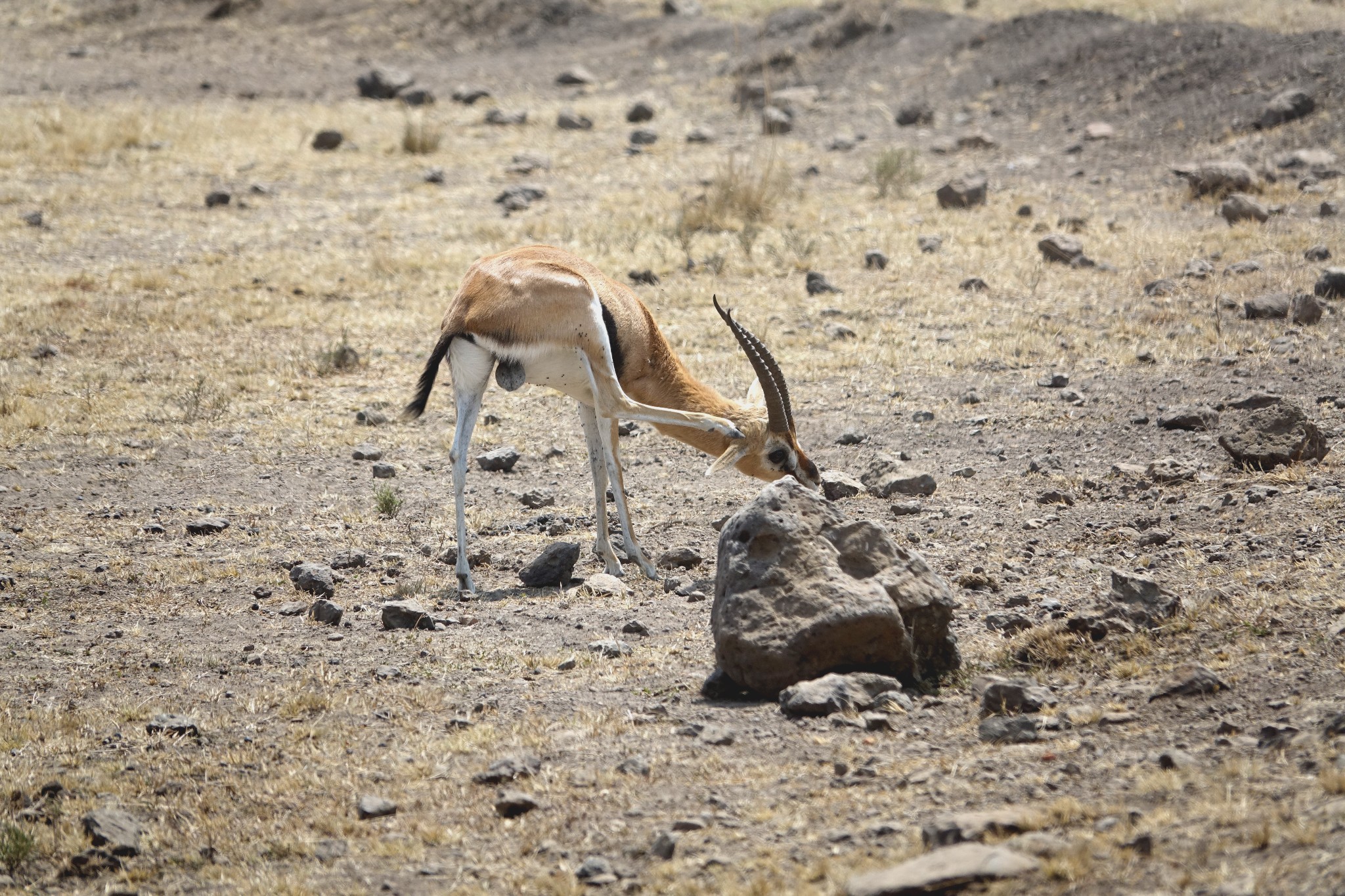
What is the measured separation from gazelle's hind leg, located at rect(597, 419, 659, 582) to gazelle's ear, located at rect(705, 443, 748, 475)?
49 cm

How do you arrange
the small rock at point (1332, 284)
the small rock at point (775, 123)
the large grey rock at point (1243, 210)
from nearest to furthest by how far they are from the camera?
the small rock at point (1332, 284) → the large grey rock at point (1243, 210) → the small rock at point (775, 123)

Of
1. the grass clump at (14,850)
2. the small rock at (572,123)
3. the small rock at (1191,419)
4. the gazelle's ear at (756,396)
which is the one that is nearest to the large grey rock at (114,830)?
the grass clump at (14,850)

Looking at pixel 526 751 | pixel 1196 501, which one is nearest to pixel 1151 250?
pixel 1196 501

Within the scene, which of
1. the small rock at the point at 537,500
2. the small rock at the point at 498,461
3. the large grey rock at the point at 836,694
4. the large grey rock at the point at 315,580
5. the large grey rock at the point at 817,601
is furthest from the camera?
the small rock at the point at 498,461

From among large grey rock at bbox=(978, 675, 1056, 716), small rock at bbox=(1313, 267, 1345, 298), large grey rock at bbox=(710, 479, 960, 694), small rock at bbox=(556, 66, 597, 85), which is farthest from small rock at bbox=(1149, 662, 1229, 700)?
small rock at bbox=(556, 66, 597, 85)

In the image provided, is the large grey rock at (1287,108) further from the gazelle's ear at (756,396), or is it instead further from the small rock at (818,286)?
the gazelle's ear at (756,396)

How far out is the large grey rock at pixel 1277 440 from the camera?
7320 millimetres

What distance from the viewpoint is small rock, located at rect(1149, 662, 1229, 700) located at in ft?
15.1

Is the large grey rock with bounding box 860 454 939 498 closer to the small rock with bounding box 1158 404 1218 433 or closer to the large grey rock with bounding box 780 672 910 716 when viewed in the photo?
the small rock with bounding box 1158 404 1218 433

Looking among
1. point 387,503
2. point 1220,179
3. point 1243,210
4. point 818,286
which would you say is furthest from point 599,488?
point 1220,179

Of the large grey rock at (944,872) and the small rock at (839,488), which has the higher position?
the large grey rock at (944,872)

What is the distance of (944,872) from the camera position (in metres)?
3.51

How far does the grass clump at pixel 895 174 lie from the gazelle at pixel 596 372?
7.80 meters

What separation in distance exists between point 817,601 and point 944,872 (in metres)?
1.59
